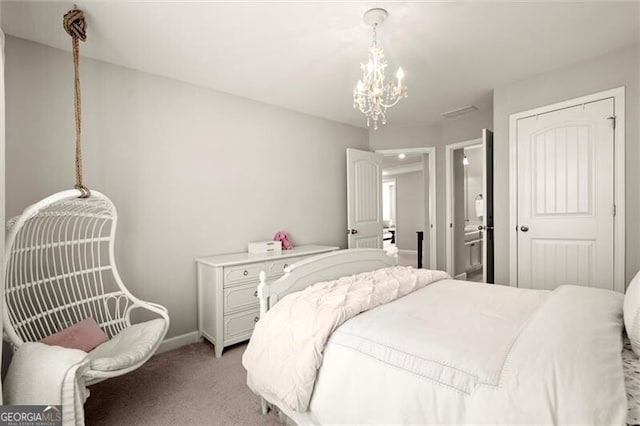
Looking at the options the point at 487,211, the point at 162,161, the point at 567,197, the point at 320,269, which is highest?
the point at 162,161

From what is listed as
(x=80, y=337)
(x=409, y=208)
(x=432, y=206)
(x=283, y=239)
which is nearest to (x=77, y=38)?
(x=80, y=337)

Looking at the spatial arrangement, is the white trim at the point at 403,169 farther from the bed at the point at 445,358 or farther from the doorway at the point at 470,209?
the bed at the point at 445,358

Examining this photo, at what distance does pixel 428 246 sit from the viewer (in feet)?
15.6

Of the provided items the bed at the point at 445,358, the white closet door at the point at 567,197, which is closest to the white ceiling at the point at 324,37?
the white closet door at the point at 567,197

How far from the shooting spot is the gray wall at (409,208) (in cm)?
834

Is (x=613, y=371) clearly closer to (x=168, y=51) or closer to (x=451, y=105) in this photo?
(x=168, y=51)

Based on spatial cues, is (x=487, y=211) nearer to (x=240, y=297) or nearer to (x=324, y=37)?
(x=324, y=37)

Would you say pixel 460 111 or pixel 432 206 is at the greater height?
pixel 460 111

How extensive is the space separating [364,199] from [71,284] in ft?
10.6

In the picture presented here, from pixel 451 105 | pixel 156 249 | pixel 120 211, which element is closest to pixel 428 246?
pixel 451 105

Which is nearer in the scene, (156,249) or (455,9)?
(455,9)

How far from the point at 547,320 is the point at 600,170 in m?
2.08

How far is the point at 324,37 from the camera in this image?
2.15 meters

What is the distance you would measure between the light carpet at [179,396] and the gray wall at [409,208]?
6.89 metres
